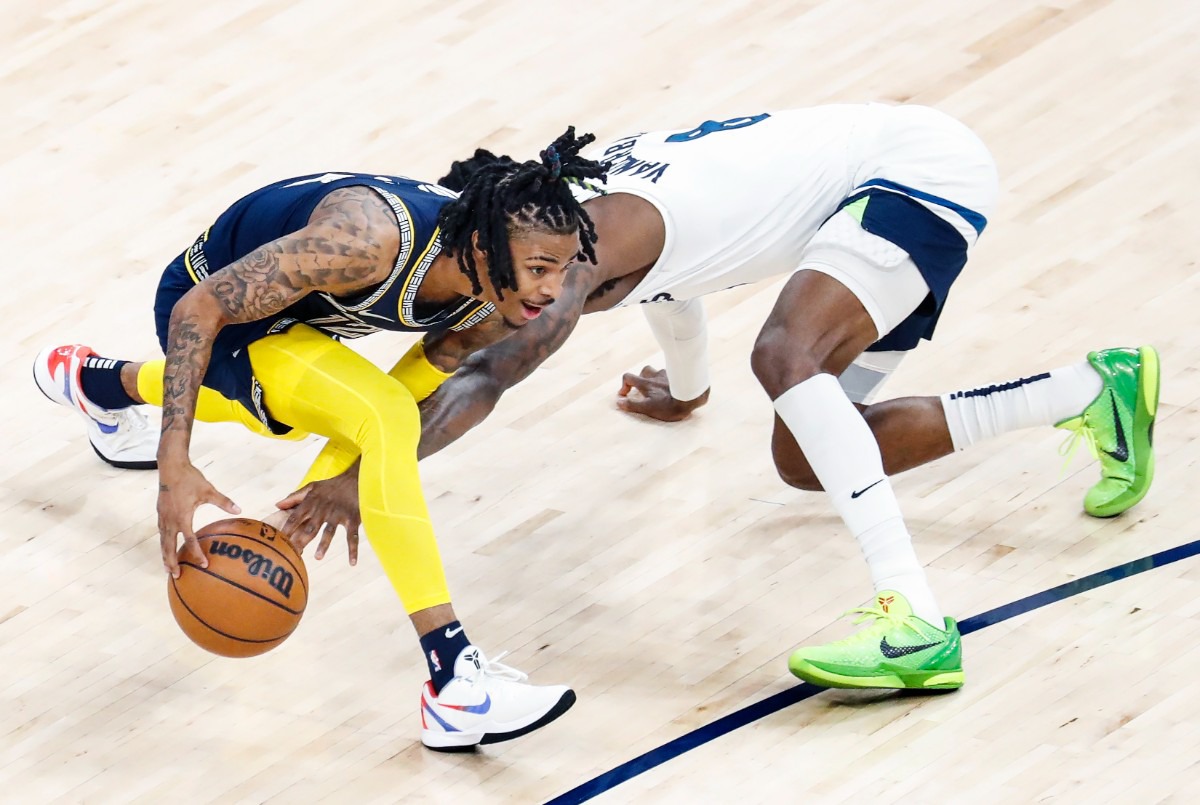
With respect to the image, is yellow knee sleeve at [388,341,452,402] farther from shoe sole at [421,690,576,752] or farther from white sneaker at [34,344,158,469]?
white sneaker at [34,344,158,469]

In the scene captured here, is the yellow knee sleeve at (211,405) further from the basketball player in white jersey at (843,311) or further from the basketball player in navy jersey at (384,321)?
the basketball player in white jersey at (843,311)

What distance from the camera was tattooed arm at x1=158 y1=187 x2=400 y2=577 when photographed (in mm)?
3223

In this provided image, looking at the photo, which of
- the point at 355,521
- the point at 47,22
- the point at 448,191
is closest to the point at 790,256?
the point at 448,191

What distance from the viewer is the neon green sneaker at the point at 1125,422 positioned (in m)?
3.92

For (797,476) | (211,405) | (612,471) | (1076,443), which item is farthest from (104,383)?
(1076,443)

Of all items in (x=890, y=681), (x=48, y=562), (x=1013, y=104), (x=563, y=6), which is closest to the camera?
(x=890, y=681)

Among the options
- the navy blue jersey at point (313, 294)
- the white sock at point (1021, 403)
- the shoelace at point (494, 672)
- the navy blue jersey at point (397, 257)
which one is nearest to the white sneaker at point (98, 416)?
the navy blue jersey at point (313, 294)

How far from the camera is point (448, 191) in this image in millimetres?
3576

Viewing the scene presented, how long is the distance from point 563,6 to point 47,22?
2.04 metres

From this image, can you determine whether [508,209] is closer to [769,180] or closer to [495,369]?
[495,369]

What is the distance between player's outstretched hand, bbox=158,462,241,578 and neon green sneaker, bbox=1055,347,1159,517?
1.94 meters

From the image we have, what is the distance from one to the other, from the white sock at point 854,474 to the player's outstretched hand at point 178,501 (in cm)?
116

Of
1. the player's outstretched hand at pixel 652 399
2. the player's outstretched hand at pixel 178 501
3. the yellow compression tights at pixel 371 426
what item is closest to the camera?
the player's outstretched hand at pixel 178 501

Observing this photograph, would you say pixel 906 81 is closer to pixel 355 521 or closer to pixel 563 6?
pixel 563 6
